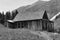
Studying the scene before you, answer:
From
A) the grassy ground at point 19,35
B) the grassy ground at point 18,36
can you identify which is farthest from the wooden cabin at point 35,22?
the grassy ground at point 18,36

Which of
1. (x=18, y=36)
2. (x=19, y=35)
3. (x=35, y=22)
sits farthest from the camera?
(x=35, y=22)

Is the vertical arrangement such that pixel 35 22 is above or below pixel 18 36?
above

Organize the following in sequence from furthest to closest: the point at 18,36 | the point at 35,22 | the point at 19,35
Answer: the point at 35,22 < the point at 19,35 < the point at 18,36

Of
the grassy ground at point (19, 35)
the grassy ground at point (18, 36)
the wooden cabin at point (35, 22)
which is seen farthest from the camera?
the wooden cabin at point (35, 22)

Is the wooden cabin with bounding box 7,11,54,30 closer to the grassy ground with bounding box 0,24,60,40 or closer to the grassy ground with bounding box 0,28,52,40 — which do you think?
the grassy ground with bounding box 0,24,60,40

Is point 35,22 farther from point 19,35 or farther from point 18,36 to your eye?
point 18,36

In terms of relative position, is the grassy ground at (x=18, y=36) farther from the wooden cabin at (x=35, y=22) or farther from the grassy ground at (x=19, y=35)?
the wooden cabin at (x=35, y=22)

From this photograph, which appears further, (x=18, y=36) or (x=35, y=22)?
(x=35, y=22)

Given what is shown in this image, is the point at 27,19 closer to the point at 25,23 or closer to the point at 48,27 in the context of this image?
the point at 25,23

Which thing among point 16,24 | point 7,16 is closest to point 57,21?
point 7,16

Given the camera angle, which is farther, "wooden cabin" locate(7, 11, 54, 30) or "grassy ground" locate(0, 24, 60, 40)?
"wooden cabin" locate(7, 11, 54, 30)

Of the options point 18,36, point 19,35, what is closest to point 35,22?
point 19,35

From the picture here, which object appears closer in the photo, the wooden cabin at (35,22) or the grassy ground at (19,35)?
the grassy ground at (19,35)

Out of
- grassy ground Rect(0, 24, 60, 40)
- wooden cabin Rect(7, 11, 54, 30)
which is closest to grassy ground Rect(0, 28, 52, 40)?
grassy ground Rect(0, 24, 60, 40)
